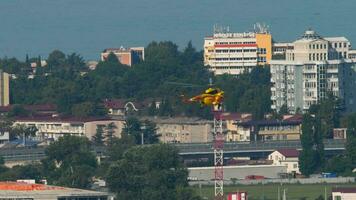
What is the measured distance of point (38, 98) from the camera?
108688 millimetres

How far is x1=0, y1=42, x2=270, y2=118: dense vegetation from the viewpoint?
98.4m

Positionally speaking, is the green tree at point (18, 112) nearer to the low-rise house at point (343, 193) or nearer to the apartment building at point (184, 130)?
the apartment building at point (184, 130)

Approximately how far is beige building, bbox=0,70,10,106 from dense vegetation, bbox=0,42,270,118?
26.8 inches

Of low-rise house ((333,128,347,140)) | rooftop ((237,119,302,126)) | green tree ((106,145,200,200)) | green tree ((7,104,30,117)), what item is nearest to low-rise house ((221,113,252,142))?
rooftop ((237,119,302,126))

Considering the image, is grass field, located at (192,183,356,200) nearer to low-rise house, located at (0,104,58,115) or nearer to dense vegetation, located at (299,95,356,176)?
dense vegetation, located at (299,95,356,176)

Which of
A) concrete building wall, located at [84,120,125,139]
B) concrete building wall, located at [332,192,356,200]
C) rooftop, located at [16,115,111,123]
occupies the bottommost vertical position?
concrete building wall, located at [332,192,356,200]

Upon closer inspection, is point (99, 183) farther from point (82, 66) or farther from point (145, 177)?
point (82, 66)

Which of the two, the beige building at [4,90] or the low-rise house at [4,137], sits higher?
the beige building at [4,90]

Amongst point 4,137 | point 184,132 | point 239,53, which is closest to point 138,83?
point 239,53

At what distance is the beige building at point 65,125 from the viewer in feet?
303

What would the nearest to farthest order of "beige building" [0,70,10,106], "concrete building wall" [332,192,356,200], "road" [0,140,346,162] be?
"concrete building wall" [332,192,356,200]
"road" [0,140,346,162]
"beige building" [0,70,10,106]

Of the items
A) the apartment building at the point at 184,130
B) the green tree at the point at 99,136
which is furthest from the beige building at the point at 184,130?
the green tree at the point at 99,136

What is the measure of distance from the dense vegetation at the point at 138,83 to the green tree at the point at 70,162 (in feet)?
55.4

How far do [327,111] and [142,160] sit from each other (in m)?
22.3
